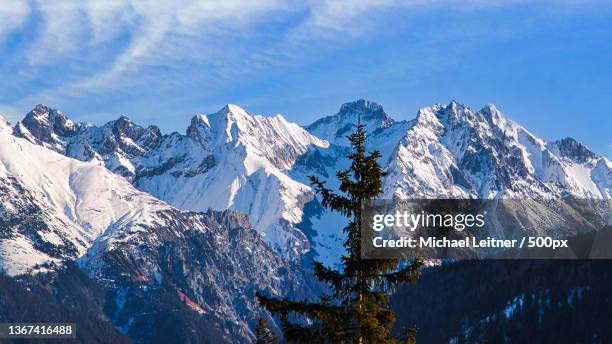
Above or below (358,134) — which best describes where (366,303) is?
below

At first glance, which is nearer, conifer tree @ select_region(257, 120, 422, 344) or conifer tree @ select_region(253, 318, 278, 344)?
conifer tree @ select_region(257, 120, 422, 344)

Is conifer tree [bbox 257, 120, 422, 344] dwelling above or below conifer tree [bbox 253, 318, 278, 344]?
below

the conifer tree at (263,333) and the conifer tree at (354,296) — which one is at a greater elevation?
the conifer tree at (263,333)

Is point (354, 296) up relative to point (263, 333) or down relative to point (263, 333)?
down

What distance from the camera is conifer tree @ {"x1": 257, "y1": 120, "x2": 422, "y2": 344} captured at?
40969mm

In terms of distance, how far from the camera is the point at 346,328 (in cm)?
4141

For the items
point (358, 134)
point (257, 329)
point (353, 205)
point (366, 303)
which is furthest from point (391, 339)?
point (257, 329)

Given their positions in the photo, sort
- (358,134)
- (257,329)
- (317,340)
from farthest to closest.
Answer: (257,329), (358,134), (317,340)

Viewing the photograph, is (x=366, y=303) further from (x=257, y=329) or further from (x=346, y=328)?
(x=257, y=329)

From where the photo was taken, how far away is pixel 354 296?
1657 inches

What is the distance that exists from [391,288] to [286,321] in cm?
379

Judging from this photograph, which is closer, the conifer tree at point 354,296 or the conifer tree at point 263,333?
the conifer tree at point 354,296

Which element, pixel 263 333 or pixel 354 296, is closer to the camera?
pixel 354 296

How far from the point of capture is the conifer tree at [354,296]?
41.0 meters
